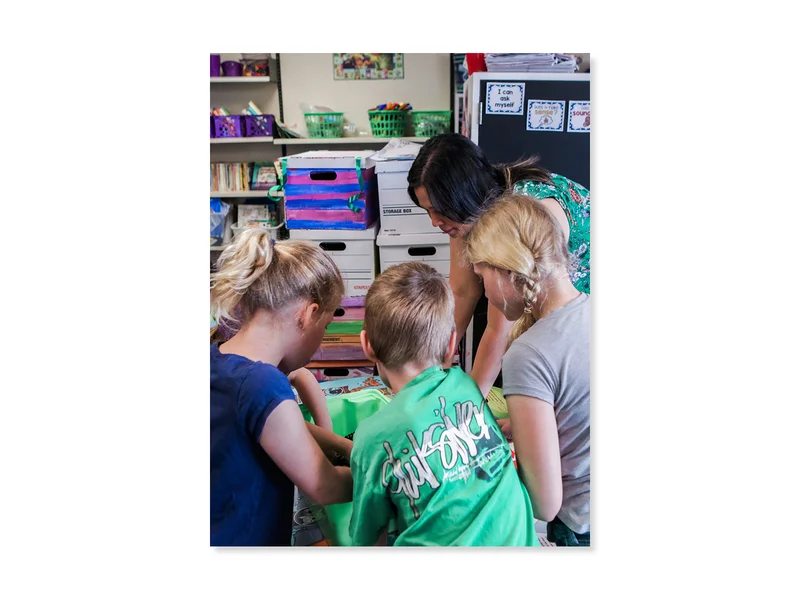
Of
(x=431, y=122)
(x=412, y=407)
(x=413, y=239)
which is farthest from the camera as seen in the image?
(x=431, y=122)

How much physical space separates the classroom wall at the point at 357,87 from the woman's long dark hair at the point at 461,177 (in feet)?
0.51

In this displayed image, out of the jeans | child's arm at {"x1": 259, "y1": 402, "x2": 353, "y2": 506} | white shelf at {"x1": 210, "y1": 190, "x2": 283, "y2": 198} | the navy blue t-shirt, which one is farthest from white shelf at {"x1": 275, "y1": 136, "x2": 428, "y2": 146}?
the jeans

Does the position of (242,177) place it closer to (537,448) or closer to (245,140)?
(245,140)

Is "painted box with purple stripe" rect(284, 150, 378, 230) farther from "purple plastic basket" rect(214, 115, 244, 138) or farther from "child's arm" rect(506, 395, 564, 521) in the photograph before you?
"child's arm" rect(506, 395, 564, 521)

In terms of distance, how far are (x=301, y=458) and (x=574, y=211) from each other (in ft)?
2.83

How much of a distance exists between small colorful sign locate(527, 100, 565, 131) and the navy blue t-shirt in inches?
33.5

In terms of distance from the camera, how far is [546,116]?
1.87 meters

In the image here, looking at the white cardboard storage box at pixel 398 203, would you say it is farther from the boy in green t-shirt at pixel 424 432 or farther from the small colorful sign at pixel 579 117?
the small colorful sign at pixel 579 117

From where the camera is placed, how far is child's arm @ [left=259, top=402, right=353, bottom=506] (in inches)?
67.3

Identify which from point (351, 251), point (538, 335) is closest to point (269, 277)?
point (351, 251)

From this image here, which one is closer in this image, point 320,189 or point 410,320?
point 410,320
